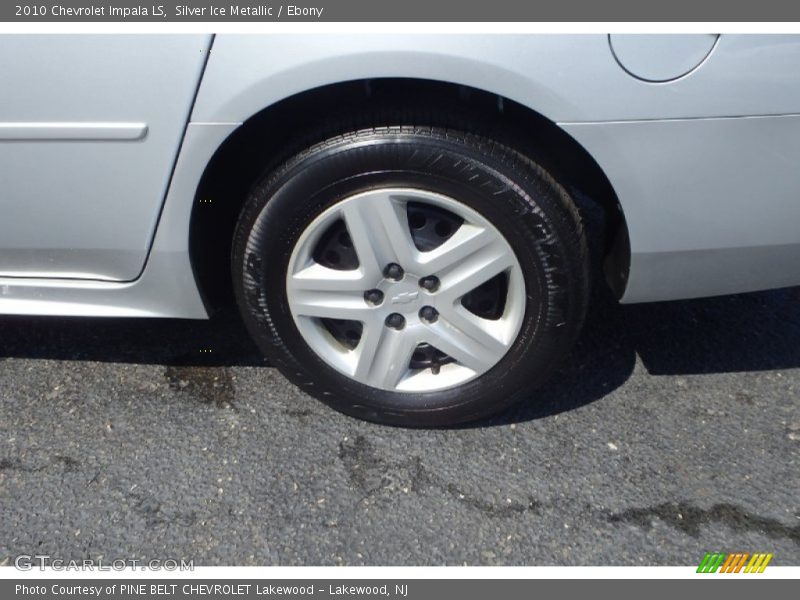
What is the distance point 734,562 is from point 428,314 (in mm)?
955

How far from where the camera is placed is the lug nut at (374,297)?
6.82ft

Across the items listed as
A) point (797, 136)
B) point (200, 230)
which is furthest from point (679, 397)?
point (200, 230)

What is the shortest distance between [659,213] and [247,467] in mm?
1245

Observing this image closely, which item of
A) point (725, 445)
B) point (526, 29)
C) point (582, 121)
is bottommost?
point (725, 445)

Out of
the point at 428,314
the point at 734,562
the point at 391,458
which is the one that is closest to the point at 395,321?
the point at 428,314

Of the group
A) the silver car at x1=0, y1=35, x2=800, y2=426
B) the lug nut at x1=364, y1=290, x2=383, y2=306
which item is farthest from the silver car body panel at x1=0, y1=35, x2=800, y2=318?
the lug nut at x1=364, y1=290, x2=383, y2=306

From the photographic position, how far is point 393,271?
2.05 m

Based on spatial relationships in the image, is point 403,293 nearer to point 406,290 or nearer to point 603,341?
point 406,290

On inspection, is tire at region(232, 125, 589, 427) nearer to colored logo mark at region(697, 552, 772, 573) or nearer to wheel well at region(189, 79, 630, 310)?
wheel well at region(189, 79, 630, 310)

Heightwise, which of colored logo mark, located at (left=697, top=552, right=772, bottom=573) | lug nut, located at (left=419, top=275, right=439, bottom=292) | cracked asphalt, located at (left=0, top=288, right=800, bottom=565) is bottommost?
cracked asphalt, located at (left=0, top=288, right=800, bottom=565)

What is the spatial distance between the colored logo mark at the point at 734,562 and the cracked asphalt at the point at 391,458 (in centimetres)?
2

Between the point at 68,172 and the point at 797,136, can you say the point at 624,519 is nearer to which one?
the point at 797,136

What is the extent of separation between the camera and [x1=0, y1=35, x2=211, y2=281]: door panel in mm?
1776

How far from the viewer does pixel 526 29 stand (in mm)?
1713
